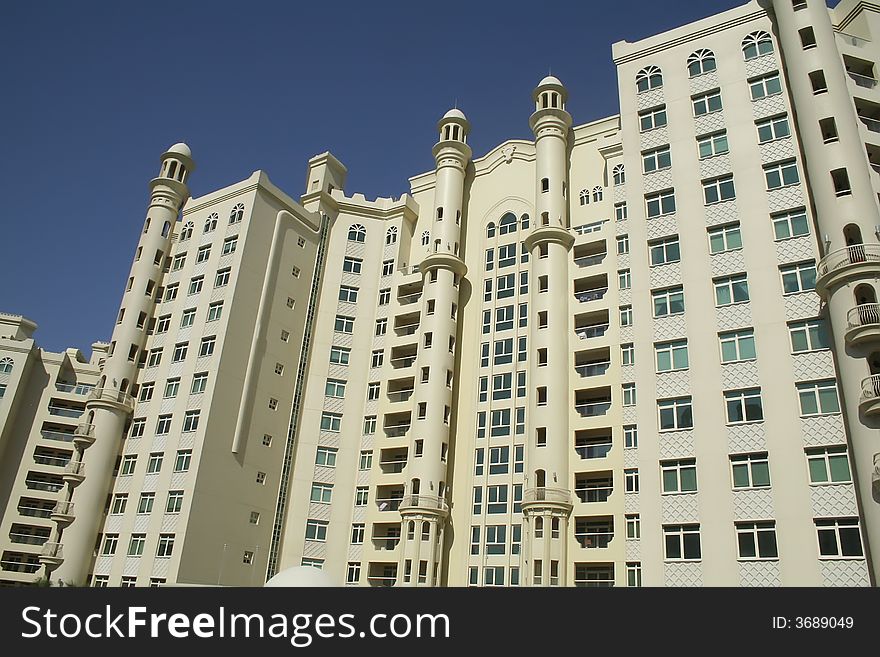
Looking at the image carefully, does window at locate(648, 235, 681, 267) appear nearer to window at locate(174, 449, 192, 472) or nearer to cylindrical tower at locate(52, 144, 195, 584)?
window at locate(174, 449, 192, 472)

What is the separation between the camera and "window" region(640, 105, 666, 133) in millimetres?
40656

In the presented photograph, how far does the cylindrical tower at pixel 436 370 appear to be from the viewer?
138 ft

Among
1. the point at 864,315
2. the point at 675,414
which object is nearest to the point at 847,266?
the point at 864,315

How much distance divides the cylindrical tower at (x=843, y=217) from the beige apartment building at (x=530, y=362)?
0.47 feet

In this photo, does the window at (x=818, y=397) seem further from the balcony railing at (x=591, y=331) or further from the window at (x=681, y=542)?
the balcony railing at (x=591, y=331)

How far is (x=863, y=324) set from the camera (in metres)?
28.2

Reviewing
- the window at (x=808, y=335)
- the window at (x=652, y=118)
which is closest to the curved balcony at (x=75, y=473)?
the window at (x=652, y=118)

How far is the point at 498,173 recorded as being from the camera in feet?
178

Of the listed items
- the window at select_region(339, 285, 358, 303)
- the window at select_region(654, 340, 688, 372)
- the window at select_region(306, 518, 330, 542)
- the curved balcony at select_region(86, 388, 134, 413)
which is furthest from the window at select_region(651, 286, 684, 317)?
the curved balcony at select_region(86, 388, 134, 413)

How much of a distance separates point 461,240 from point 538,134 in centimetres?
1023

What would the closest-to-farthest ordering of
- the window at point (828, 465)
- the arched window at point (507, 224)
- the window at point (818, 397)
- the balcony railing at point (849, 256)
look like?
the window at point (828, 465)
the balcony railing at point (849, 256)
the window at point (818, 397)
the arched window at point (507, 224)

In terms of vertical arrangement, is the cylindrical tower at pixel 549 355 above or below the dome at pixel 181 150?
below

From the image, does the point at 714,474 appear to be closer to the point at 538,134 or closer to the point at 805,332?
the point at 805,332
